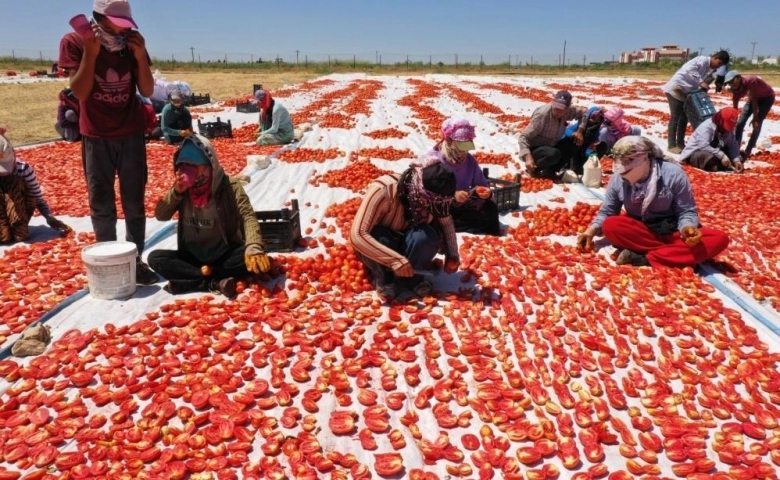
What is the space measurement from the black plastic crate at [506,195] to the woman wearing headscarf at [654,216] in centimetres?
166

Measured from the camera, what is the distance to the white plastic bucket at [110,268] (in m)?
4.16

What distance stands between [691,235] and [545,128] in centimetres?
410

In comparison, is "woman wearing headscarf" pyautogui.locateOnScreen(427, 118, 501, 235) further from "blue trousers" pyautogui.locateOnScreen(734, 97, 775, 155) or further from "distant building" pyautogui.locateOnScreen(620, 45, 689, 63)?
"distant building" pyautogui.locateOnScreen(620, 45, 689, 63)

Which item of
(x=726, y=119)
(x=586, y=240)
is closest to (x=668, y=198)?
(x=586, y=240)

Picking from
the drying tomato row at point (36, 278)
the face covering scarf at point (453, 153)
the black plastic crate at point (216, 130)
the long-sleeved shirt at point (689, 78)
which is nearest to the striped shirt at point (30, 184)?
the drying tomato row at point (36, 278)

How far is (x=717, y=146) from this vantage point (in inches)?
361

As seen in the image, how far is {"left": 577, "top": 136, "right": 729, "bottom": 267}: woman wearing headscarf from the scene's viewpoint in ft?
15.6

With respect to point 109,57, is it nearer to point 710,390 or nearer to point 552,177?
point 710,390

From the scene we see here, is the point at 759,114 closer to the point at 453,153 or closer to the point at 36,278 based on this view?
the point at 453,153

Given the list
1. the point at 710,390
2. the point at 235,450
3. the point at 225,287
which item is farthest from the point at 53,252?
the point at 710,390

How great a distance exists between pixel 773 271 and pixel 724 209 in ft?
6.53

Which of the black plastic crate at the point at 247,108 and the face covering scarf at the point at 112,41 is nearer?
the face covering scarf at the point at 112,41

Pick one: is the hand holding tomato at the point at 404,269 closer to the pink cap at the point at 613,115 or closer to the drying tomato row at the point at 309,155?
the pink cap at the point at 613,115

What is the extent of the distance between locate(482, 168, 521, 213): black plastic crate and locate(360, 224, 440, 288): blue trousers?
246 centimetres
